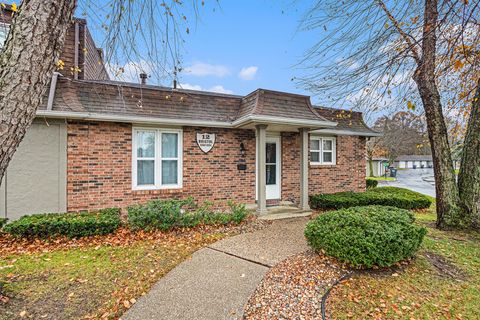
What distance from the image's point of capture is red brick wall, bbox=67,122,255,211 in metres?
7.04

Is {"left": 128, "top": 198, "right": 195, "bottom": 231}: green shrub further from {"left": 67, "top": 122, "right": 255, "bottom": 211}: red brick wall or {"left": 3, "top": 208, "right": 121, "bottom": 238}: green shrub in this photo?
{"left": 67, "top": 122, "right": 255, "bottom": 211}: red brick wall

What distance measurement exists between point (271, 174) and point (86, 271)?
6869mm

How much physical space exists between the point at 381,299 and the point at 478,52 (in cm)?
531

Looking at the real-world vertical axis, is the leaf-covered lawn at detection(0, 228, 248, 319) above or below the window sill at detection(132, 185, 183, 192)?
below

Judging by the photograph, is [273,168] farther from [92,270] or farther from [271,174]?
[92,270]

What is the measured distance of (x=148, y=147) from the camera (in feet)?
25.9

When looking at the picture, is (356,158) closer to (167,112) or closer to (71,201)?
(167,112)

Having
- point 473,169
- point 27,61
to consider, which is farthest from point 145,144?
point 473,169

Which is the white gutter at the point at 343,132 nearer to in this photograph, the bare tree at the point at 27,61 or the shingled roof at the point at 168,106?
the shingled roof at the point at 168,106

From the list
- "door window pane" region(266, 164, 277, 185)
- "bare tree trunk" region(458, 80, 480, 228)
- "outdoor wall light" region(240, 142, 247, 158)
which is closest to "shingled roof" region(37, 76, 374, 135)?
"outdoor wall light" region(240, 142, 247, 158)

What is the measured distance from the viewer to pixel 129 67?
4.58m

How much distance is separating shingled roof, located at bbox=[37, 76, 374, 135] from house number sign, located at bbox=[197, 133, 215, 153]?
0.45m

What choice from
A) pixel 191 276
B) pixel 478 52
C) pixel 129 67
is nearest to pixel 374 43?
pixel 478 52

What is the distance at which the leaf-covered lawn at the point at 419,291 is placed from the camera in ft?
10.3
